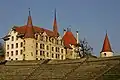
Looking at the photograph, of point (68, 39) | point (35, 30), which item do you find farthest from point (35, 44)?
point (68, 39)

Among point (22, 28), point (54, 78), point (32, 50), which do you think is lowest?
point (54, 78)

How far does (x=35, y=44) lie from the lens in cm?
7519

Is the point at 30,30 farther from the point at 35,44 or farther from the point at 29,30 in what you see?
the point at 35,44

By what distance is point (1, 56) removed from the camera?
8650cm

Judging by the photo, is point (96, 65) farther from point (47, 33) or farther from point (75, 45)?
point (75, 45)

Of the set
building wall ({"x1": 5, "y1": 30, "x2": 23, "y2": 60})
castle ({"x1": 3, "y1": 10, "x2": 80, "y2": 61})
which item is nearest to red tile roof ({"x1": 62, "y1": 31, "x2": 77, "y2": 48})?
castle ({"x1": 3, "y1": 10, "x2": 80, "y2": 61})

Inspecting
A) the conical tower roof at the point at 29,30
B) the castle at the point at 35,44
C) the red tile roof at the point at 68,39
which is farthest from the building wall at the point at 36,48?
the red tile roof at the point at 68,39

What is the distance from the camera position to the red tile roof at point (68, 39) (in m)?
90.4

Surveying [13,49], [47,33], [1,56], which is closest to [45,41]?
[47,33]

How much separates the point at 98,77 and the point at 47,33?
190ft

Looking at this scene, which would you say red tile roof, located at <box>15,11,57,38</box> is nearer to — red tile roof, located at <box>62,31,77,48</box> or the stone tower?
the stone tower

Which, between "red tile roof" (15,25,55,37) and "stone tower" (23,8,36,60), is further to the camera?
"red tile roof" (15,25,55,37)

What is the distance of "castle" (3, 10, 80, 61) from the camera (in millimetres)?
74250

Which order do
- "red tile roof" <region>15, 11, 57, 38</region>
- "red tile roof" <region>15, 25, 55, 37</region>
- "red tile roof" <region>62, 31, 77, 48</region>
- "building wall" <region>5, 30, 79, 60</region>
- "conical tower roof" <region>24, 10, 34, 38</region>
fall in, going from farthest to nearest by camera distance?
1. "red tile roof" <region>62, 31, 77, 48</region>
2. "red tile roof" <region>15, 25, 55, 37</region>
3. "red tile roof" <region>15, 11, 57, 38</region>
4. "conical tower roof" <region>24, 10, 34, 38</region>
5. "building wall" <region>5, 30, 79, 60</region>
